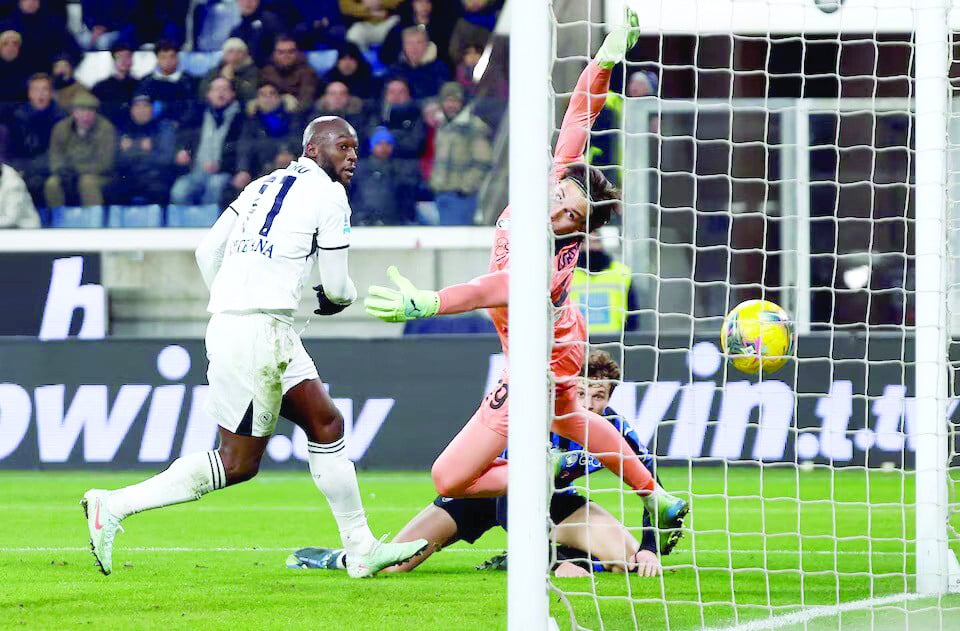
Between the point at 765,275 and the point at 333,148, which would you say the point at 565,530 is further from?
the point at 765,275

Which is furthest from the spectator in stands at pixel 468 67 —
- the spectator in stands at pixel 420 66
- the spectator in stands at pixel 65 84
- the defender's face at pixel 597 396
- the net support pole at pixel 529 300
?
the net support pole at pixel 529 300

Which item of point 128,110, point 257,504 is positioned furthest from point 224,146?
point 257,504

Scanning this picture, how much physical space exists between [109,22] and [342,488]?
8.16 meters

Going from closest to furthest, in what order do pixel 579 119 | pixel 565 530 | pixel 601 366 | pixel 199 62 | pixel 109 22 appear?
pixel 579 119 → pixel 565 530 → pixel 601 366 → pixel 199 62 → pixel 109 22

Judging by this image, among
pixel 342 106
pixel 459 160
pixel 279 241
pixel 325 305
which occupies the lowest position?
pixel 325 305

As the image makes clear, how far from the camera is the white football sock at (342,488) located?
5051 mm

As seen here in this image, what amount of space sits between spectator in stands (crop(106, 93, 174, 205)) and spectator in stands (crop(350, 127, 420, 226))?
1657 mm

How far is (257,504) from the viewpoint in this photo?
312 inches

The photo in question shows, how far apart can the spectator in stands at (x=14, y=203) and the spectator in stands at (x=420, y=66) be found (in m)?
3.35

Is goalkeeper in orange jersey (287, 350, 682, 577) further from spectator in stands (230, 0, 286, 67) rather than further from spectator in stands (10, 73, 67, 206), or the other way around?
spectator in stands (230, 0, 286, 67)

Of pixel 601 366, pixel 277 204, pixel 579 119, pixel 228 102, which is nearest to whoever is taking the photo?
pixel 579 119

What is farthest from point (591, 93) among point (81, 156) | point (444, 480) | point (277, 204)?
point (81, 156)

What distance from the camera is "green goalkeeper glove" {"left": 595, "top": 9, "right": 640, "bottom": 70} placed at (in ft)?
14.7

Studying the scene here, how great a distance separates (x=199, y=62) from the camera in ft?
38.2
